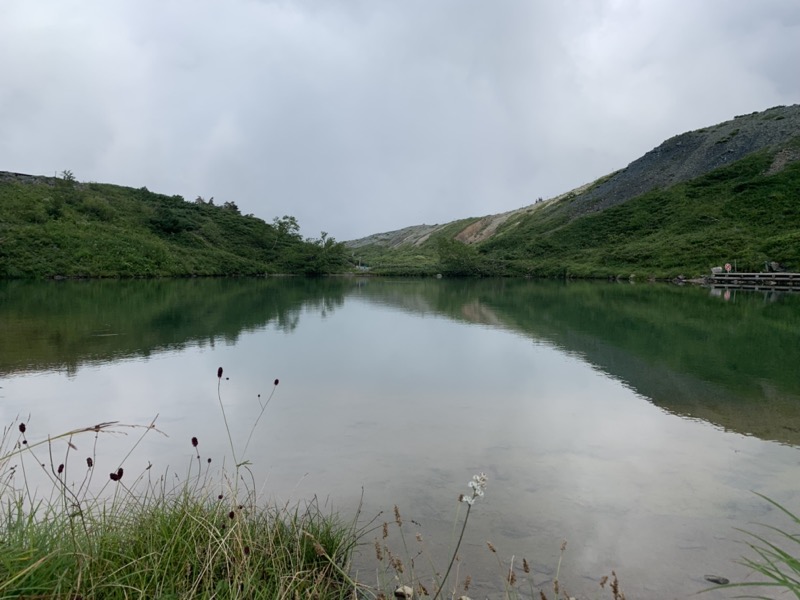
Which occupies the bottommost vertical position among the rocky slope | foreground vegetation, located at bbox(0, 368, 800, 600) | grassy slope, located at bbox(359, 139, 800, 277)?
foreground vegetation, located at bbox(0, 368, 800, 600)

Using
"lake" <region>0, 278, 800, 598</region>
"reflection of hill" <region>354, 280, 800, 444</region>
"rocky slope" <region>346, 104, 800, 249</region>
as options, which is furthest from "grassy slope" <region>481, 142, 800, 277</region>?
"lake" <region>0, 278, 800, 598</region>

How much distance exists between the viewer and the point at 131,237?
5366 centimetres

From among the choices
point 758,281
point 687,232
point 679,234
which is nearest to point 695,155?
point 687,232

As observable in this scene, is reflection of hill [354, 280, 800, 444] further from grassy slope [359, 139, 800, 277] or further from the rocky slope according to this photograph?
the rocky slope

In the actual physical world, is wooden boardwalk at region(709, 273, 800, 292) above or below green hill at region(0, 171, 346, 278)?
below

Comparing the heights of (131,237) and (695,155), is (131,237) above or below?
below

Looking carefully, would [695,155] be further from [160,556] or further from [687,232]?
[160,556]

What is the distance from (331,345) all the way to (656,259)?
48126 mm

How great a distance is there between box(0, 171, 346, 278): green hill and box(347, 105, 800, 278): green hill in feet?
52.6

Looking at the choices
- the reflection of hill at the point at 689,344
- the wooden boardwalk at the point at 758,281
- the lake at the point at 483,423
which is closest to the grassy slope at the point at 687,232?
the wooden boardwalk at the point at 758,281

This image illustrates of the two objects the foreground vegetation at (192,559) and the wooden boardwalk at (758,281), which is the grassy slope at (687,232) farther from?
the foreground vegetation at (192,559)

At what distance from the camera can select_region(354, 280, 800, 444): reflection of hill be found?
383 inches

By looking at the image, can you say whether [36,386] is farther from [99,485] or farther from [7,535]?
[7,535]

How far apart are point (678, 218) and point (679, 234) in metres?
5.84
